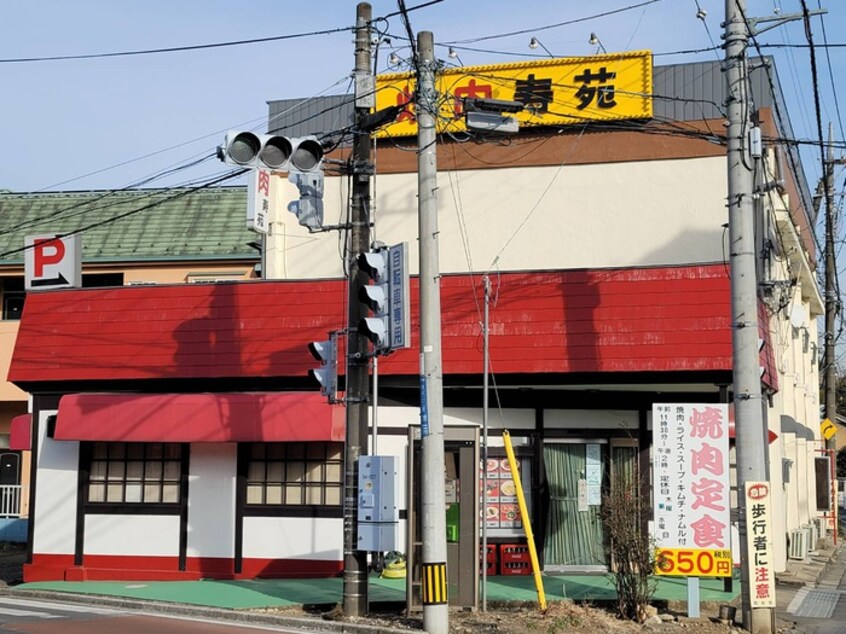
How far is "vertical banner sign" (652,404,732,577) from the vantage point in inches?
535

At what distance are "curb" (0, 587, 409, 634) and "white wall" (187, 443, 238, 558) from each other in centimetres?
256

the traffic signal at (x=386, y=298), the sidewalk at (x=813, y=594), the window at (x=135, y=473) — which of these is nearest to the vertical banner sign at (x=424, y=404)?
the traffic signal at (x=386, y=298)

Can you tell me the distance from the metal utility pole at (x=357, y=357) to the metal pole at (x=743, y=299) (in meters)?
4.61

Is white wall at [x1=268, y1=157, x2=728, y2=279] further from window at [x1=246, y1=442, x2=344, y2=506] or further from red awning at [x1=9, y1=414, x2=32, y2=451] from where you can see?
red awning at [x1=9, y1=414, x2=32, y2=451]

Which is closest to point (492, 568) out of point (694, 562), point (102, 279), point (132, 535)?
point (694, 562)

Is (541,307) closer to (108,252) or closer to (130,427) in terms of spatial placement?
(130,427)

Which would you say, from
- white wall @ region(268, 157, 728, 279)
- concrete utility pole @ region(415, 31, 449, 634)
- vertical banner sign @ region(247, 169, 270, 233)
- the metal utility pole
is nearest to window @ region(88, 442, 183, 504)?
vertical banner sign @ region(247, 169, 270, 233)

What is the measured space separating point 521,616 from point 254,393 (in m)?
6.51

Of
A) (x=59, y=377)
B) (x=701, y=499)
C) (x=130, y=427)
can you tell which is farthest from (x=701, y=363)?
(x=59, y=377)

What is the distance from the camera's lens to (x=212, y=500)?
18531mm

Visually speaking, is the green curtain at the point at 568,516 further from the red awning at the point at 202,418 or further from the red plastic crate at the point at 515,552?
the red awning at the point at 202,418

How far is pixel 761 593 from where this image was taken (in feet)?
42.9

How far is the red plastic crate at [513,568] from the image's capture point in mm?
17828

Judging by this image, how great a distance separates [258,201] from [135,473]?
6.39 meters
